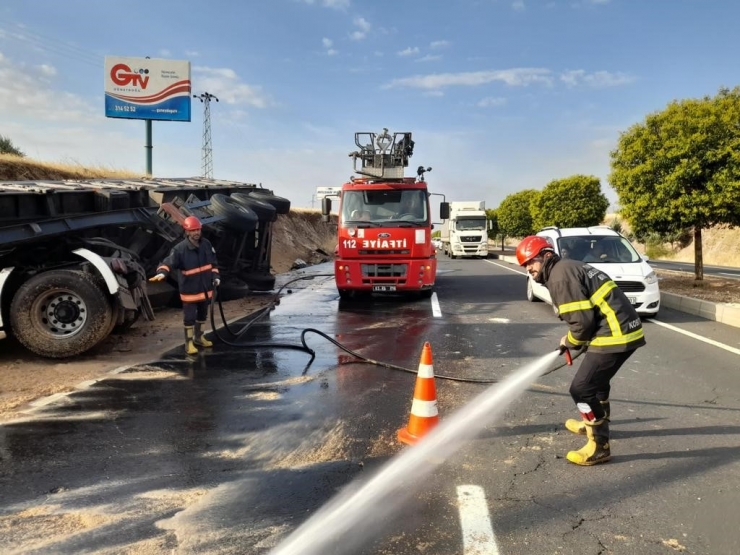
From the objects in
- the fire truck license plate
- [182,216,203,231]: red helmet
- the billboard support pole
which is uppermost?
the billboard support pole

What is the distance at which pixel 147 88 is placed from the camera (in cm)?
2453

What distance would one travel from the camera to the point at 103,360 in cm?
664

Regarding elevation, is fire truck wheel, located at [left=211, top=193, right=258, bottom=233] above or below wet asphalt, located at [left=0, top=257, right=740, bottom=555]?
above

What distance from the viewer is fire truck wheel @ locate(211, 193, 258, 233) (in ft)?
34.1

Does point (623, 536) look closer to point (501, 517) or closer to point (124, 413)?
point (501, 517)

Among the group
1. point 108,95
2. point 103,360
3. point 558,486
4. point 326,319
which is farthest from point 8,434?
point 108,95

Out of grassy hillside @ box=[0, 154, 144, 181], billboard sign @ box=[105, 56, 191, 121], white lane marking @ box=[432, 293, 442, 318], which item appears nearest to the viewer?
white lane marking @ box=[432, 293, 442, 318]

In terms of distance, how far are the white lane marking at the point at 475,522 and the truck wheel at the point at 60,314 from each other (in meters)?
5.20

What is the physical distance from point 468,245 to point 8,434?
28.7 metres

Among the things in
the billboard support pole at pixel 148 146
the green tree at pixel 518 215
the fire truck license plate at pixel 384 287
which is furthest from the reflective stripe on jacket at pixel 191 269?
the green tree at pixel 518 215

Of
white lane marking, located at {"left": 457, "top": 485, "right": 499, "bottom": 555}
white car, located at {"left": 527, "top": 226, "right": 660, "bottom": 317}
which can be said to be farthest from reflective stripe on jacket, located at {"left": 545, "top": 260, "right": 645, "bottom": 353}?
white car, located at {"left": 527, "top": 226, "right": 660, "bottom": 317}

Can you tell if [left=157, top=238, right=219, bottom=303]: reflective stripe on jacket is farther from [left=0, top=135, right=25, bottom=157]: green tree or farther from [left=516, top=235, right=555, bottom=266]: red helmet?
[left=0, top=135, right=25, bottom=157]: green tree

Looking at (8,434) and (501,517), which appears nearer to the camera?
(501,517)

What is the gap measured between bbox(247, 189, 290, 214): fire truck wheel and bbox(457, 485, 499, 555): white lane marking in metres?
10.8
